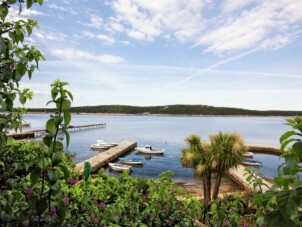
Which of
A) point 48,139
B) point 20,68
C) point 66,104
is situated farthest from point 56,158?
point 20,68

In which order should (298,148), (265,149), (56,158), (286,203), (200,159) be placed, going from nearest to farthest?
(286,203), (298,148), (56,158), (200,159), (265,149)

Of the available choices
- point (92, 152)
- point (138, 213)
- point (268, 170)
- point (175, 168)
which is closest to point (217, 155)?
point (138, 213)

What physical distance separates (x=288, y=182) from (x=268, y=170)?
4161 cm

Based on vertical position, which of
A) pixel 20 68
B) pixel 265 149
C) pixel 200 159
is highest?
pixel 20 68

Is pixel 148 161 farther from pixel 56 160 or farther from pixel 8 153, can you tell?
pixel 56 160

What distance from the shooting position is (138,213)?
351 cm

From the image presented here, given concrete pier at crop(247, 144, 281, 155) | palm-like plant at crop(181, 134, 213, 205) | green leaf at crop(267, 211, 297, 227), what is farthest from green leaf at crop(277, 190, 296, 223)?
concrete pier at crop(247, 144, 281, 155)

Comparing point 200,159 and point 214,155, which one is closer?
point 214,155

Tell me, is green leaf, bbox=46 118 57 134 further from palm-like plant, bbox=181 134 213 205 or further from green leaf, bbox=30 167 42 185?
palm-like plant, bbox=181 134 213 205

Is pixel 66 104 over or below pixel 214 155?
over

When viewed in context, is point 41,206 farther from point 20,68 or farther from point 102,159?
point 102,159

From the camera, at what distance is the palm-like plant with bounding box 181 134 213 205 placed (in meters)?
15.7

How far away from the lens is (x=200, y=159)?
15961 mm


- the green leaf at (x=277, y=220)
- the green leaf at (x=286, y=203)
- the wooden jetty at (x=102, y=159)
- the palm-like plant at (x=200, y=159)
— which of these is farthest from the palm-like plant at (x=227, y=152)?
the green leaf at (x=286, y=203)
